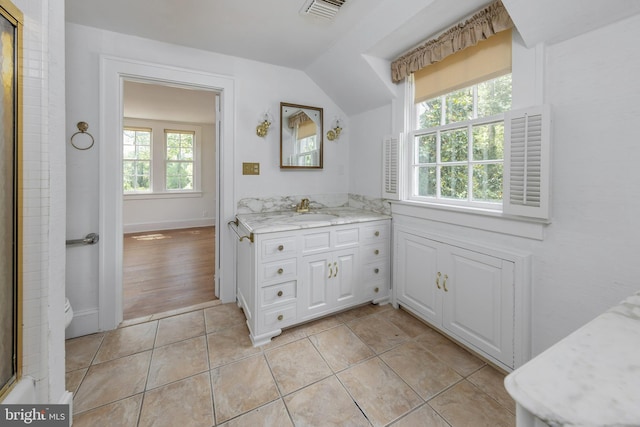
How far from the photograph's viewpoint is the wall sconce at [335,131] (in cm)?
285

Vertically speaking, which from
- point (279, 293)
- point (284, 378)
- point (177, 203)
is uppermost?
point (177, 203)

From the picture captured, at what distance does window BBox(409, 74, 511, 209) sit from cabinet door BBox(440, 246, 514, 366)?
38cm

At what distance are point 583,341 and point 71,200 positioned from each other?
279 cm

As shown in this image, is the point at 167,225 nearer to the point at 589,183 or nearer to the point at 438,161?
the point at 438,161

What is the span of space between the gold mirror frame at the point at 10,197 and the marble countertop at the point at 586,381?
5.04 ft

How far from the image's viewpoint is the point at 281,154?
265 centimetres

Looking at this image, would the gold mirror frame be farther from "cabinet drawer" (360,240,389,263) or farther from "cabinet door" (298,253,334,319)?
"cabinet drawer" (360,240,389,263)

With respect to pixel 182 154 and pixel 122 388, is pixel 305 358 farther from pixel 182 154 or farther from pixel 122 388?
pixel 182 154

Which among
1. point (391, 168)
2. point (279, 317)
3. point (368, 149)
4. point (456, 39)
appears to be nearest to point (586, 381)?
point (279, 317)

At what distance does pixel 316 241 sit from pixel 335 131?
1370 mm

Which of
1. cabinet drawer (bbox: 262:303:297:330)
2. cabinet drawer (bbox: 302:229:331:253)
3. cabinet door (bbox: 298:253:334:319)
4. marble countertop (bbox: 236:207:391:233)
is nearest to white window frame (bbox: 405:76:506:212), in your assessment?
marble countertop (bbox: 236:207:391:233)

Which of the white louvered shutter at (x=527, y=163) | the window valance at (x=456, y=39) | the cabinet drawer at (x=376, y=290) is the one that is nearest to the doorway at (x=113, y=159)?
the window valance at (x=456, y=39)

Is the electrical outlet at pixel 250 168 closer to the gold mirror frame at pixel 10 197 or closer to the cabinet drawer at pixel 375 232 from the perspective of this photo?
the cabinet drawer at pixel 375 232

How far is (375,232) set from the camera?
92.8 inches
